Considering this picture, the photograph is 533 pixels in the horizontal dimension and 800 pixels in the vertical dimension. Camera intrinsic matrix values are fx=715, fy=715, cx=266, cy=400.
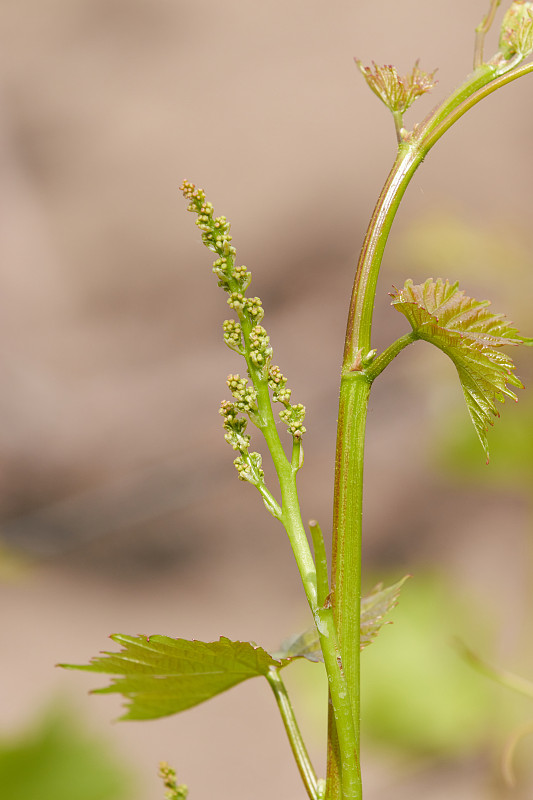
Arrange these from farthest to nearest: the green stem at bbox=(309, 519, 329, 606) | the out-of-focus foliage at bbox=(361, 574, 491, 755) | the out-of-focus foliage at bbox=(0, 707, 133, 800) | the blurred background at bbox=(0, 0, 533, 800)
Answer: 1. the blurred background at bbox=(0, 0, 533, 800)
2. the out-of-focus foliage at bbox=(361, 574, 491, 755)
3. the out-of-focus foliage at bbox=(0, 707, 133, 800)
4. the green stem at bbox=(309, 519, 329, 606)

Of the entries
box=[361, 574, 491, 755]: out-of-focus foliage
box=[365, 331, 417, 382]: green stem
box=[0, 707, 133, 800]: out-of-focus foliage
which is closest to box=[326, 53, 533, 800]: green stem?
box=[365, 331, 417, 382]: green stem

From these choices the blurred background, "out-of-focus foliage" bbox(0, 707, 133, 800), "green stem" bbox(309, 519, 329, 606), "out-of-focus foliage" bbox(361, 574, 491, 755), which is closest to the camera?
"green stem" bbox(309, 519, 329, 606)

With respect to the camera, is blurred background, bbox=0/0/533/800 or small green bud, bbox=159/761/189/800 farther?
blurred background, bbox=0/0/533/800

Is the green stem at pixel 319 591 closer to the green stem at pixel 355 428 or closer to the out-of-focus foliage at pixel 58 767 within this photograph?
the green stem at pixel 355 428

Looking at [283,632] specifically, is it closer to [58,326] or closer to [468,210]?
[58,326]

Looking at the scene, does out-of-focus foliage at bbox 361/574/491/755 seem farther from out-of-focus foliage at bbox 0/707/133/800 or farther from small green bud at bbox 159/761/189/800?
small green bud at bbox 159/761/189/800

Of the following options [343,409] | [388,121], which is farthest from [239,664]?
[388,121]
